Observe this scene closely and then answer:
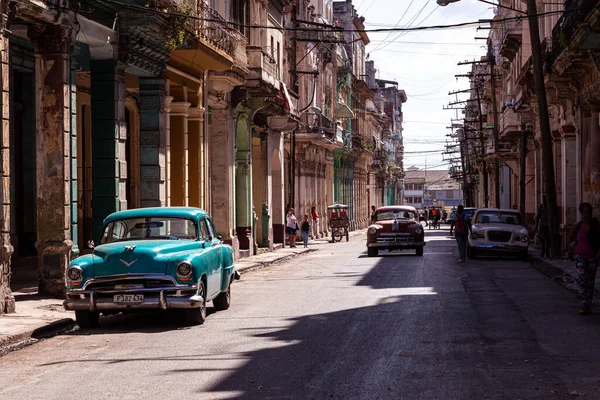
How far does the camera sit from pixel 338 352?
11.1m

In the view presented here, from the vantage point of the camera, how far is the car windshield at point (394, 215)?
3475cm

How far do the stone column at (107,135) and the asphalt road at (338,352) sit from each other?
12.1ft

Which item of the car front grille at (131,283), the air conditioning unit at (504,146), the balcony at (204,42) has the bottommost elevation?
the car front grille at (131,283)

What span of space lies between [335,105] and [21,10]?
51.6 m

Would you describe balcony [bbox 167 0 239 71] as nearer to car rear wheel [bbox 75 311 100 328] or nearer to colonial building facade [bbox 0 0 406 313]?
colonial building facade [bbox 0 0 406 313]

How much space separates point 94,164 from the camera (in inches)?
819

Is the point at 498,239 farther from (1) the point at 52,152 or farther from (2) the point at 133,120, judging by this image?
(1) the point at 52,152

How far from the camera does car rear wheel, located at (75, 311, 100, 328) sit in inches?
546

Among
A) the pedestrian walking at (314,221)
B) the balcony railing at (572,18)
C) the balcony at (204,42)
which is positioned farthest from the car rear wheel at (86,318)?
the pedestrian walking at (314,221)

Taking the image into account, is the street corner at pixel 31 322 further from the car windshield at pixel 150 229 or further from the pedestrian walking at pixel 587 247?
the pedestrian walking at pixel 587 247

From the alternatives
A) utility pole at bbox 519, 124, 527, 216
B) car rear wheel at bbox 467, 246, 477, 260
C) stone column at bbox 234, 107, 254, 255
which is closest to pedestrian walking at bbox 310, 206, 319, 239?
utility pole at bbox 519, 124, 527, 216

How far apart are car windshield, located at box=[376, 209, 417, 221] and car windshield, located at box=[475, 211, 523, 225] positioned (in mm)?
2523

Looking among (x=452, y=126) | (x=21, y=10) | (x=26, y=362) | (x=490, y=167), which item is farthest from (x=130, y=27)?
(x=452, y=126)

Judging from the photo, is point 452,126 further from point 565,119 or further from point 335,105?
point 565,119
